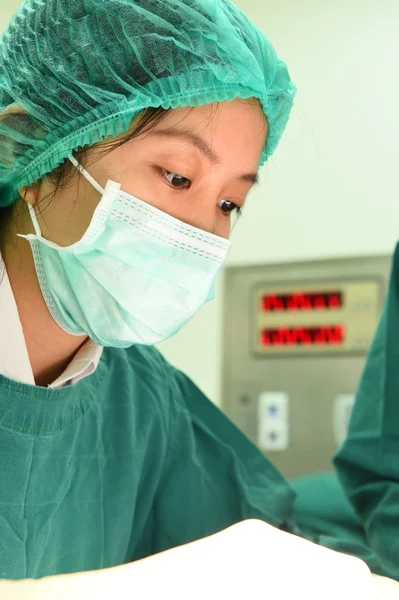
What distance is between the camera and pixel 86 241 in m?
0.86

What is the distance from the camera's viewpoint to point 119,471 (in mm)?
1030

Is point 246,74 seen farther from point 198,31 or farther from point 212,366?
point 212,366

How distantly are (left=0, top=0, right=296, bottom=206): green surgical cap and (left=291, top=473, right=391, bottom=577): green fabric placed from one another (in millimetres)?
725

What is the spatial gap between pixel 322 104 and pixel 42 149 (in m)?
1.17

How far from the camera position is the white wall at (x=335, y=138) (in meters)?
1.79

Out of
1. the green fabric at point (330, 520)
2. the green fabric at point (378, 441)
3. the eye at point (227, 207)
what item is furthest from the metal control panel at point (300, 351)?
the eye at point (227, 207)

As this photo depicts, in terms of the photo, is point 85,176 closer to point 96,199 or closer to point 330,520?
point 96,199

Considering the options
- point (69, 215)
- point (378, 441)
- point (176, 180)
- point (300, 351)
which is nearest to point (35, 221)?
point (69, 215)

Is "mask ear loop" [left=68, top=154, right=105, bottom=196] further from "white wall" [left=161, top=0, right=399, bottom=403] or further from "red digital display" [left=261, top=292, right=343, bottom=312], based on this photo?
"red digital display" [left=261, top=292, right=343, bottom=312]

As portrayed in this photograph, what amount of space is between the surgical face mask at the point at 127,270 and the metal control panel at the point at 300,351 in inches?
38.4

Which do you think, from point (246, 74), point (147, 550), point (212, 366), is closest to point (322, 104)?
point (212, 366)

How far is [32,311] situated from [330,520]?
0.67m

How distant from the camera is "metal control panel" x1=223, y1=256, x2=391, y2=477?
1806mm

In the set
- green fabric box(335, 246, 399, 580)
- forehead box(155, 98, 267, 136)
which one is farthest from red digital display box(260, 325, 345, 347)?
forehead box(155, 98, 267, 136)
